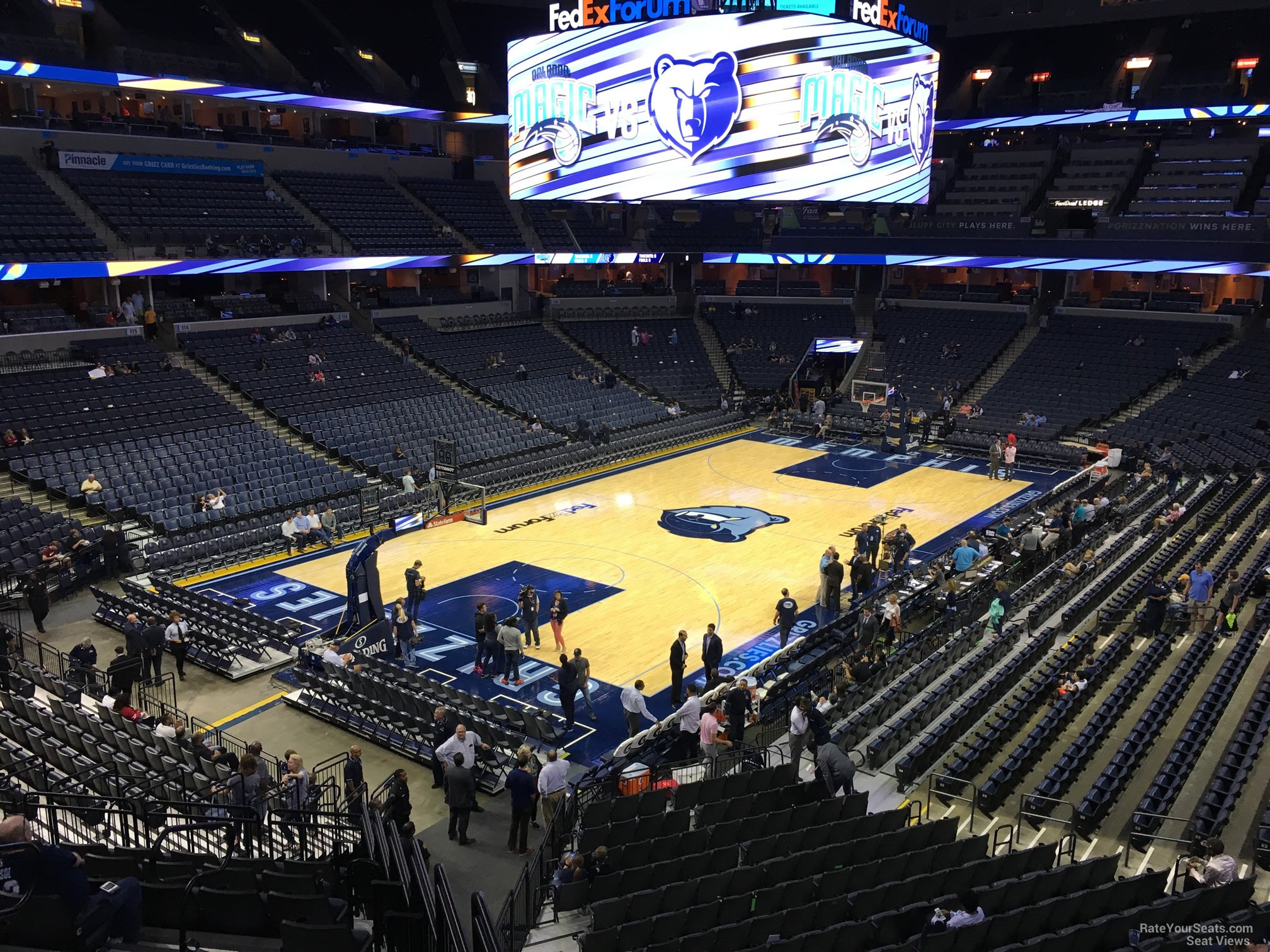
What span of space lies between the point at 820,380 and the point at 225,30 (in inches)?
1119

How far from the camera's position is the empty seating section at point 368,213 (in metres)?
40.0

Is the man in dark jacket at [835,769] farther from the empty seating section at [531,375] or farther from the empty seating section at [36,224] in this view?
the empty seating section at [36,224]

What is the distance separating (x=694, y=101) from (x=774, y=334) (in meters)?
19.2

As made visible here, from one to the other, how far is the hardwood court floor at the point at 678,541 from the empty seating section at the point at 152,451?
340 centimetres

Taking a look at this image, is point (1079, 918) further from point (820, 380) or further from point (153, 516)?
point (820, 380)

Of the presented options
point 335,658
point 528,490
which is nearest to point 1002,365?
point 528,490

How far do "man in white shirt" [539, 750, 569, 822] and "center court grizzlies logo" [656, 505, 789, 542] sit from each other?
14593 mm

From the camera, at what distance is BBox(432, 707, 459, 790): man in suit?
1334cm

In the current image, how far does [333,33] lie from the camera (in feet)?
144

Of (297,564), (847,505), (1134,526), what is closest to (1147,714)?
(1134,526)

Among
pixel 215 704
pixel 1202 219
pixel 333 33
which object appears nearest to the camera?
pixel 215 704

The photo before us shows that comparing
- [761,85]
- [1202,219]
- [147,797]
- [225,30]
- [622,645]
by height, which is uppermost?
[225,30]

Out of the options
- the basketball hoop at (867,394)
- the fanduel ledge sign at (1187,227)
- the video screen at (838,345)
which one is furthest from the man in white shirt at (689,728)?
the fanduel ledge sign at (1187,227)

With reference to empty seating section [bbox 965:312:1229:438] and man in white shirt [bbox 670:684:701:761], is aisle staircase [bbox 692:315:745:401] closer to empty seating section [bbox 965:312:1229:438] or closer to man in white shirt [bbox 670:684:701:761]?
empty seating section [bbox 965:312:1229:438]
